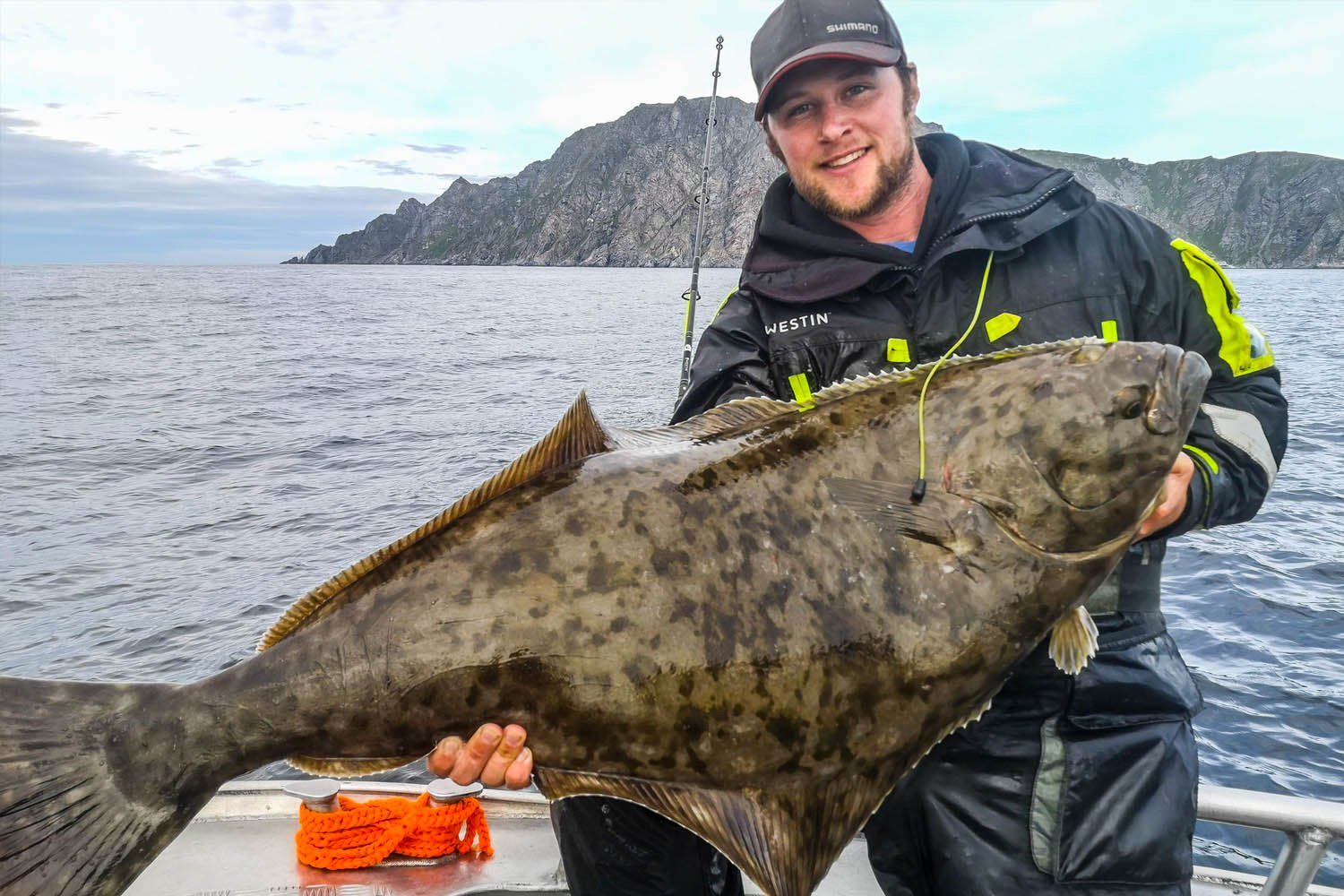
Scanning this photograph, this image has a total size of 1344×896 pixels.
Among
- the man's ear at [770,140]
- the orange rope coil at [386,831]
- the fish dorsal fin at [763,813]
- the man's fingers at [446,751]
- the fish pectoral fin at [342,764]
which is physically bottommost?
the orange rope coil at [386,831]

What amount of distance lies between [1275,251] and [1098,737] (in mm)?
192600

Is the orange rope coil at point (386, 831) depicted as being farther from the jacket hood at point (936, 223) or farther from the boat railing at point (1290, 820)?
the boat railing at point (1290, 820)

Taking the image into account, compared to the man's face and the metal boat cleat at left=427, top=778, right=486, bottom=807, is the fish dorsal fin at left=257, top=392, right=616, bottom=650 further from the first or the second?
the metal boat cleat at left=427, top=778, right=486, bottom=807

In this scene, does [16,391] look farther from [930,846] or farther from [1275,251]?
[1275,251]

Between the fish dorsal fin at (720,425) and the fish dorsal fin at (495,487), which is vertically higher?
the fish dorsal fin at (720,425)

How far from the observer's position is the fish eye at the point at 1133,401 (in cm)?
226

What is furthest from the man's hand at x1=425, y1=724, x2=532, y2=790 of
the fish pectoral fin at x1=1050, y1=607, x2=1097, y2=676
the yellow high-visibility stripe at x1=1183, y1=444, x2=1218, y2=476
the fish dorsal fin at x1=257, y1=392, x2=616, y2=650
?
the yellow high-visibility stripe at x1=1183, y1=444, x2=1218, y2=476

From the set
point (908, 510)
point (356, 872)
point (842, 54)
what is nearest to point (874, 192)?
point (842, 54)

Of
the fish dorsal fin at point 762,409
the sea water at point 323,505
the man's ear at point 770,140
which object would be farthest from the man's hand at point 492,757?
the sea water at point 323,505

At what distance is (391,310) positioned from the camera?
70.7 metres

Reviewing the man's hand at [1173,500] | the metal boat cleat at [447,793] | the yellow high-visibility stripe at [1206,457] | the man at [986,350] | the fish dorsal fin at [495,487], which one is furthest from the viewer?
the metal boat cleat at [447,793]

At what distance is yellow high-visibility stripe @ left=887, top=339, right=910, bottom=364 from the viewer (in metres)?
3.45

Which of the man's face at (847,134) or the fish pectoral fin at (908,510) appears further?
the man's face at (847,134)

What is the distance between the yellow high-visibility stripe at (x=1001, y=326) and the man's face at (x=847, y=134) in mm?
832
